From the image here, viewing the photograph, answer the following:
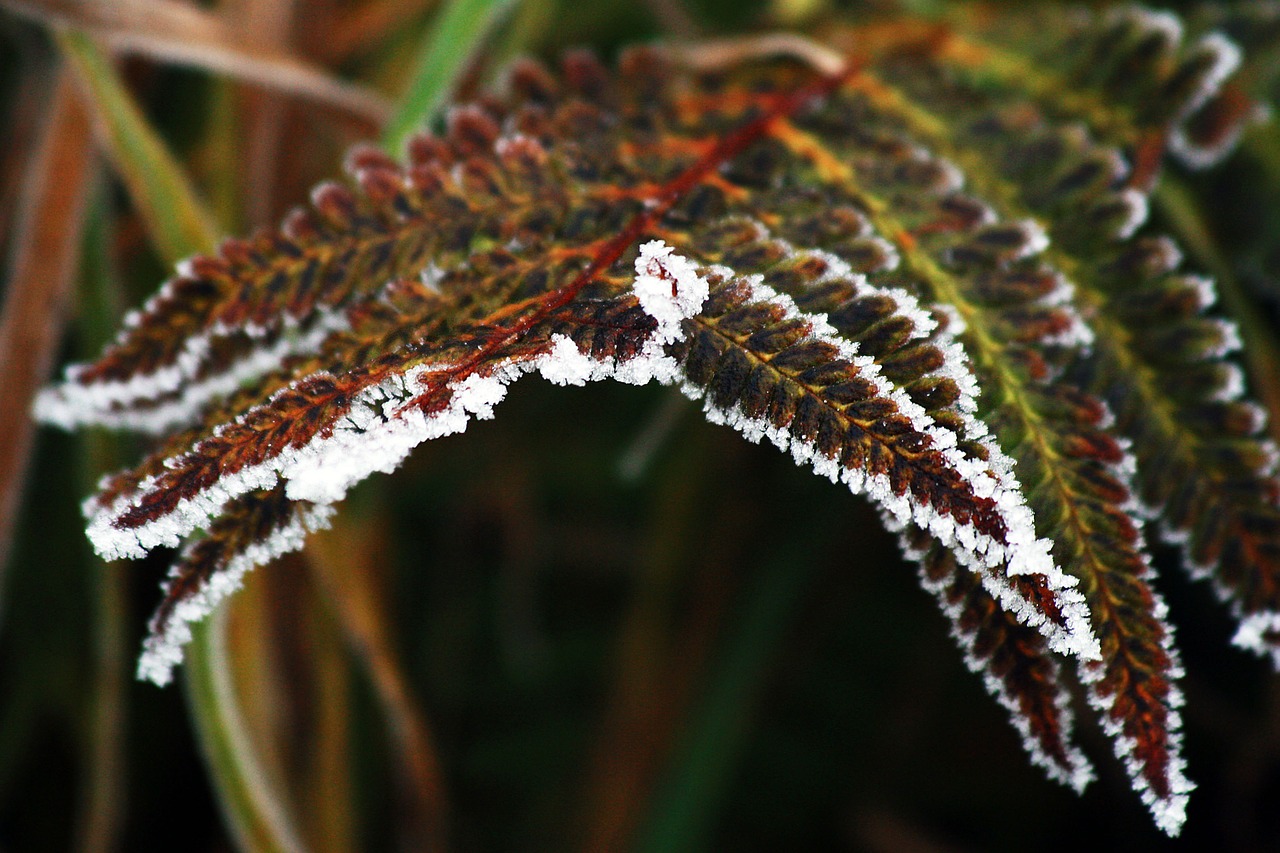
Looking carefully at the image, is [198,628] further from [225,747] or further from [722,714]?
[722,714]

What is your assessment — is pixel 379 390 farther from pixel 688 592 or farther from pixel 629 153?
pixel 688 592

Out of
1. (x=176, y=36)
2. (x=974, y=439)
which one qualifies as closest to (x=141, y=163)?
(x=176, y=36)

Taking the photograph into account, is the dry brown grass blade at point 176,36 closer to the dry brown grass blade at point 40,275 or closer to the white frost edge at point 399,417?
the dry brown grass blade at point 40,275

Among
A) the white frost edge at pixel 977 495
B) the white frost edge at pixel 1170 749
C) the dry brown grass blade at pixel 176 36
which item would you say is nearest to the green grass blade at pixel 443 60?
the dry brown grass blade at pixel 176 36

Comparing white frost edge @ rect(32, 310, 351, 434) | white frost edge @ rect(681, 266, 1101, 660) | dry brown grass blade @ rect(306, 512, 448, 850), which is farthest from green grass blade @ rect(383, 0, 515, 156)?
white frost edge @ rect(681, 266, 1101, 660)

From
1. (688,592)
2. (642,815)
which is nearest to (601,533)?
(688,592)
